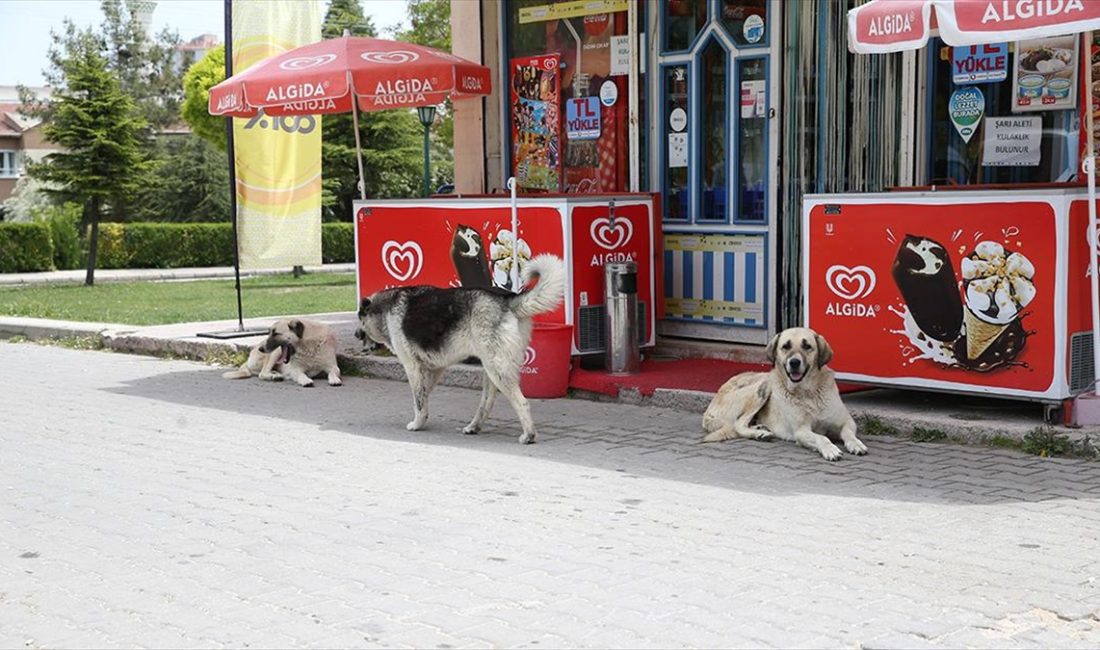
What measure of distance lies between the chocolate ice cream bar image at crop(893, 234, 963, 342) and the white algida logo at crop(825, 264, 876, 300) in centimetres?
22

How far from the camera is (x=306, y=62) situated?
12.8 m

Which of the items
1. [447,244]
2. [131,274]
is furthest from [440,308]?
[131,274]

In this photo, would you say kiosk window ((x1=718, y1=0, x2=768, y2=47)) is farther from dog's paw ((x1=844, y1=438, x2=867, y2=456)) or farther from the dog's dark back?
dog's paw ((x1=844, y1=438, x2=867, y2=456))

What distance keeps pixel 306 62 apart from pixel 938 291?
21.5ft

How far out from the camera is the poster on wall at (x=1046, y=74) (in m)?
10.1

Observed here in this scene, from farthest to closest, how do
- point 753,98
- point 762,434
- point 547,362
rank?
point 753,98 < point 547,362 < point 762,434

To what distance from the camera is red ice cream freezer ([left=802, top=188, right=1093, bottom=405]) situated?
8562 mm

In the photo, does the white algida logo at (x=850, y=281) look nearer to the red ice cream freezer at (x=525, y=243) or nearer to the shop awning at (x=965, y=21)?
the shop awning at (x=965, y=21)

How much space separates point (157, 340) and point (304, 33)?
3904 mm

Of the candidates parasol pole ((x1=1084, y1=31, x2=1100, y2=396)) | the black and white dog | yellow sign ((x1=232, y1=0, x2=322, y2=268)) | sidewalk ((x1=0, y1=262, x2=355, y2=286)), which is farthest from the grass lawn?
parasol pole ((x1=1084, y1=31, x2=1100, y2=396))

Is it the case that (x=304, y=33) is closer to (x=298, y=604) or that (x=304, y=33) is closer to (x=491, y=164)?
(x=491, y=164)

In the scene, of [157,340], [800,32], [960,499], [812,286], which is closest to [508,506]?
[960,499]

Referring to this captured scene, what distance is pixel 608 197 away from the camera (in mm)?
11562

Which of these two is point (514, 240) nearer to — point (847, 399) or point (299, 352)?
point (299, 352)
